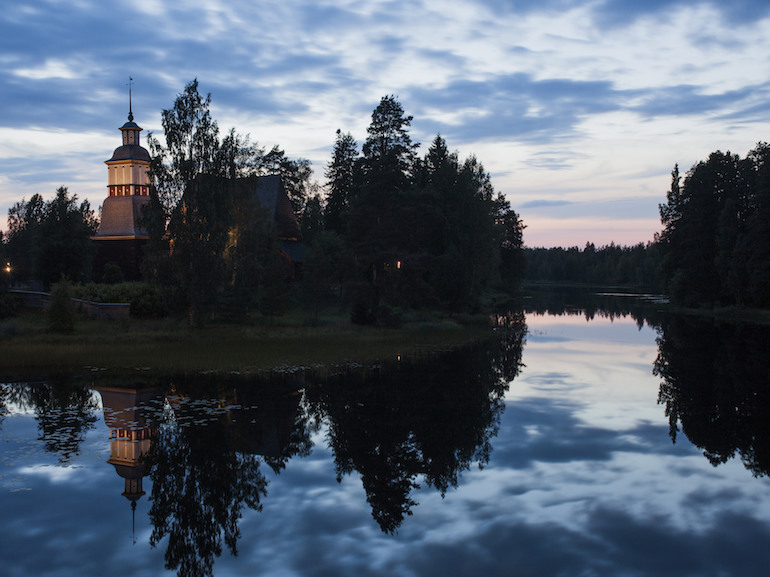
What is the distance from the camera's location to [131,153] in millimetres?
56438

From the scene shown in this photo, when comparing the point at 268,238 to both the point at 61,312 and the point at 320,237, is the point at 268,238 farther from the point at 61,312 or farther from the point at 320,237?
the point at 61,312

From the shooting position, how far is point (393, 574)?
8602 millimetres

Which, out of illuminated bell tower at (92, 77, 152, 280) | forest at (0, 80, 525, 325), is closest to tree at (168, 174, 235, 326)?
forest at (0, 80, 525, 325)

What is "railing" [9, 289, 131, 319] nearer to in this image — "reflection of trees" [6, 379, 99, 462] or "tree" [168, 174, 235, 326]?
"tree" [168, 174, 235, 326]

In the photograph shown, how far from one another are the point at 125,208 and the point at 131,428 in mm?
44686

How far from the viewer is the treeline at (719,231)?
59562 millimetres

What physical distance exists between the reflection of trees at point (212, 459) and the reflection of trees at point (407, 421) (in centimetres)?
136

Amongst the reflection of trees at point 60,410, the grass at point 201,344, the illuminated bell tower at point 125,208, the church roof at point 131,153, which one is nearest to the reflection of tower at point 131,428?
the reflection of trees at point 60,410

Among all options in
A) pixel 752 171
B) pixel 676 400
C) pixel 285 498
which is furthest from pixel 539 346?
pixel 752 171

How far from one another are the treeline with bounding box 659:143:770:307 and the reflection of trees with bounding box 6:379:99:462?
5755 cm

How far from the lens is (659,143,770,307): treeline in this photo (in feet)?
195

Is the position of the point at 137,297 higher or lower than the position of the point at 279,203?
lower

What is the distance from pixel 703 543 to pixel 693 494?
247cm

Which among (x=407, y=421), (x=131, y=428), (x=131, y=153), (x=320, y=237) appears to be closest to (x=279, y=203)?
(x=320, y=237)
